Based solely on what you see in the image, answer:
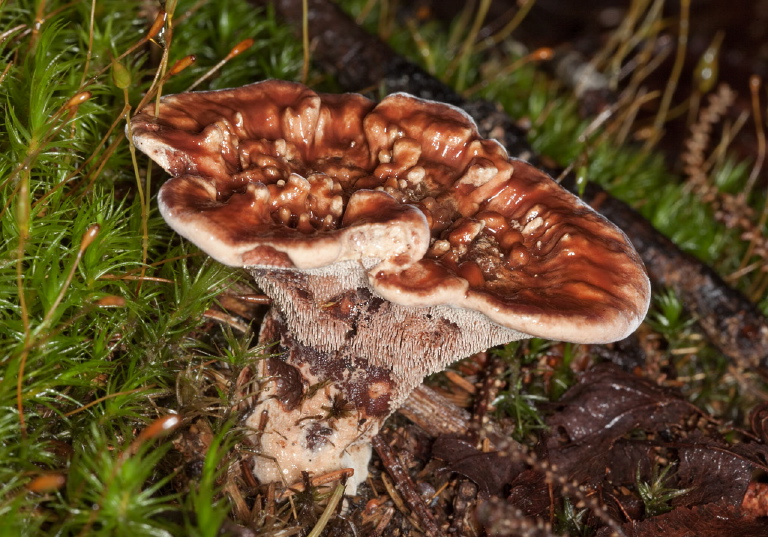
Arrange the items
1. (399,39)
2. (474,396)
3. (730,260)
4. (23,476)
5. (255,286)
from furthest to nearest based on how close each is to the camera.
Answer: (399,39)
(730,260)
(474,396)
(255,286)
(23,476)

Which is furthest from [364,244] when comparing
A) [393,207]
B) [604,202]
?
[604,202]

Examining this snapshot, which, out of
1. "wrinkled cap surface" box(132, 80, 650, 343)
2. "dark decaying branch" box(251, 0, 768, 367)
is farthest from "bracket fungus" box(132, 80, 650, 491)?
"dark decaying branch" box(251, 0, 768, 367)

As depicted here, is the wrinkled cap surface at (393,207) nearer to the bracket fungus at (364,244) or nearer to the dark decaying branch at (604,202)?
the bracket fungus at (364,244)

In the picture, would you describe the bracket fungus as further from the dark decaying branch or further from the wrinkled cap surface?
the dark decaying branch

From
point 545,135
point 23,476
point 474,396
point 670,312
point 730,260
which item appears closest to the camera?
point 23,476

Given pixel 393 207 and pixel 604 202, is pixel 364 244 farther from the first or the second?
pixel 604 202

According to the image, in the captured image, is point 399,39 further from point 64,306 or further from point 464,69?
point 64,306

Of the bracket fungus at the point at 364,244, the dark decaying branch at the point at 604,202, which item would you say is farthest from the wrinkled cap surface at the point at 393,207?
the dark decaying branch at the point at 604,202

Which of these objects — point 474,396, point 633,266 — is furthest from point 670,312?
point 633,266
